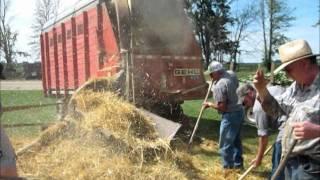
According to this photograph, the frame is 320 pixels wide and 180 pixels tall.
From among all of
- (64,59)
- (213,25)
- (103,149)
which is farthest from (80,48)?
(213,25)

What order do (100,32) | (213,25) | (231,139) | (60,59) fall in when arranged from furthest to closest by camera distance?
(213,25) < (60,59) < (100,32) < (231,139)

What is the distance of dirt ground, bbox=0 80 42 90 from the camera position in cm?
2458

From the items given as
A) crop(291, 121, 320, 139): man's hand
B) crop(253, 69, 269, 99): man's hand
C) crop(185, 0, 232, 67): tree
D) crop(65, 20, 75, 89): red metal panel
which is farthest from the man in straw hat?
crop(185, 0, 232, 67): tree

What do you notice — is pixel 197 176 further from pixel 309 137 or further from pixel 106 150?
pixel 309 137

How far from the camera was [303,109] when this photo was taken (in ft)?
11.1

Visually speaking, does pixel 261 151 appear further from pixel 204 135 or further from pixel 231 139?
pixel 204 135

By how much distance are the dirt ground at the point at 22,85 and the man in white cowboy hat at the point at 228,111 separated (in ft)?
56.4

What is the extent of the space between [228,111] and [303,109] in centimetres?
438

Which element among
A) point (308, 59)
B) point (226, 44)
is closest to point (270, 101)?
point (308, 59)

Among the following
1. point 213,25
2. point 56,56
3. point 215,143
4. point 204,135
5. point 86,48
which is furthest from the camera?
point 213,25

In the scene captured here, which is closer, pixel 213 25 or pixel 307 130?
pixel 307 130

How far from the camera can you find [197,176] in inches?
283

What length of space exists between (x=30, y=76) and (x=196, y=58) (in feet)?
62.9

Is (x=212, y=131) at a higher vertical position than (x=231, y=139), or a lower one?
lower
